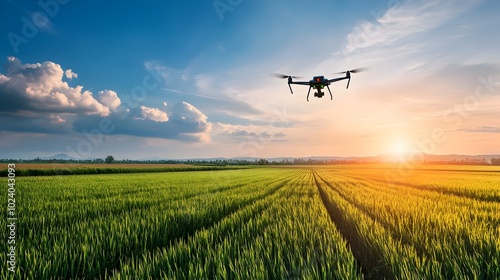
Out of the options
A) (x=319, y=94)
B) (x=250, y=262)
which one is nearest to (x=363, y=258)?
(x=250, y=262)

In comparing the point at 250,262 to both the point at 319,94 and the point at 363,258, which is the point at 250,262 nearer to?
the point at 363,258

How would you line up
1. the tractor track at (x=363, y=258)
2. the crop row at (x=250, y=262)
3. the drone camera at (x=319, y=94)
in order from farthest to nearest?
the drone camera at (x=319, y=94), the tractor track at (x=363, y=258), the crop row at (x=250, y=262)

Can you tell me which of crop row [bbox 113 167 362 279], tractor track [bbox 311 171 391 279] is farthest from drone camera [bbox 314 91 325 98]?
crop row [bbox 113 167 362 279]

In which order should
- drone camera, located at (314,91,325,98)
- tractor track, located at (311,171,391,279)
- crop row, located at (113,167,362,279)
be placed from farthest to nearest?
drone camera, located at (314,91,325,98)
tractor track, located at (311,171,391,279)
crop row, located at (113,167,362,279)

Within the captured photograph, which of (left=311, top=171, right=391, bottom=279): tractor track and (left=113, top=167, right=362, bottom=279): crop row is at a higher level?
(left=113, top=167, right=362, bottom=279): crop row

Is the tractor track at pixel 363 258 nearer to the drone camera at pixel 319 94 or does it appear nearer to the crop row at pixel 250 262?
the crop row at pixel 250 262

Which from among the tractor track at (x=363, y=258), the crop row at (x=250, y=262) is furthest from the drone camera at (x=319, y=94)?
the crop row at (x=250, y=262)

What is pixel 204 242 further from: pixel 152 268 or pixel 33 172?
pixel 33 172

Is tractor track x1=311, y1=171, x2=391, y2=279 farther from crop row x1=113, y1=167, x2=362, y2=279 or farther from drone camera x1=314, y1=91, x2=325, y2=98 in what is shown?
drone camera x1=314, y1=91, x2=325, y2=98

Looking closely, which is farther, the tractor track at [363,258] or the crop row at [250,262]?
the tractor track at [363,258]

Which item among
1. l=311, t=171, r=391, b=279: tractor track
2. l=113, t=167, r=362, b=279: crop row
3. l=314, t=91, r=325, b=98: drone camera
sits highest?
l=314, t=91, r=325, b=98: drone camera

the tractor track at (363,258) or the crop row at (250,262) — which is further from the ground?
the crop row at (250,262)
